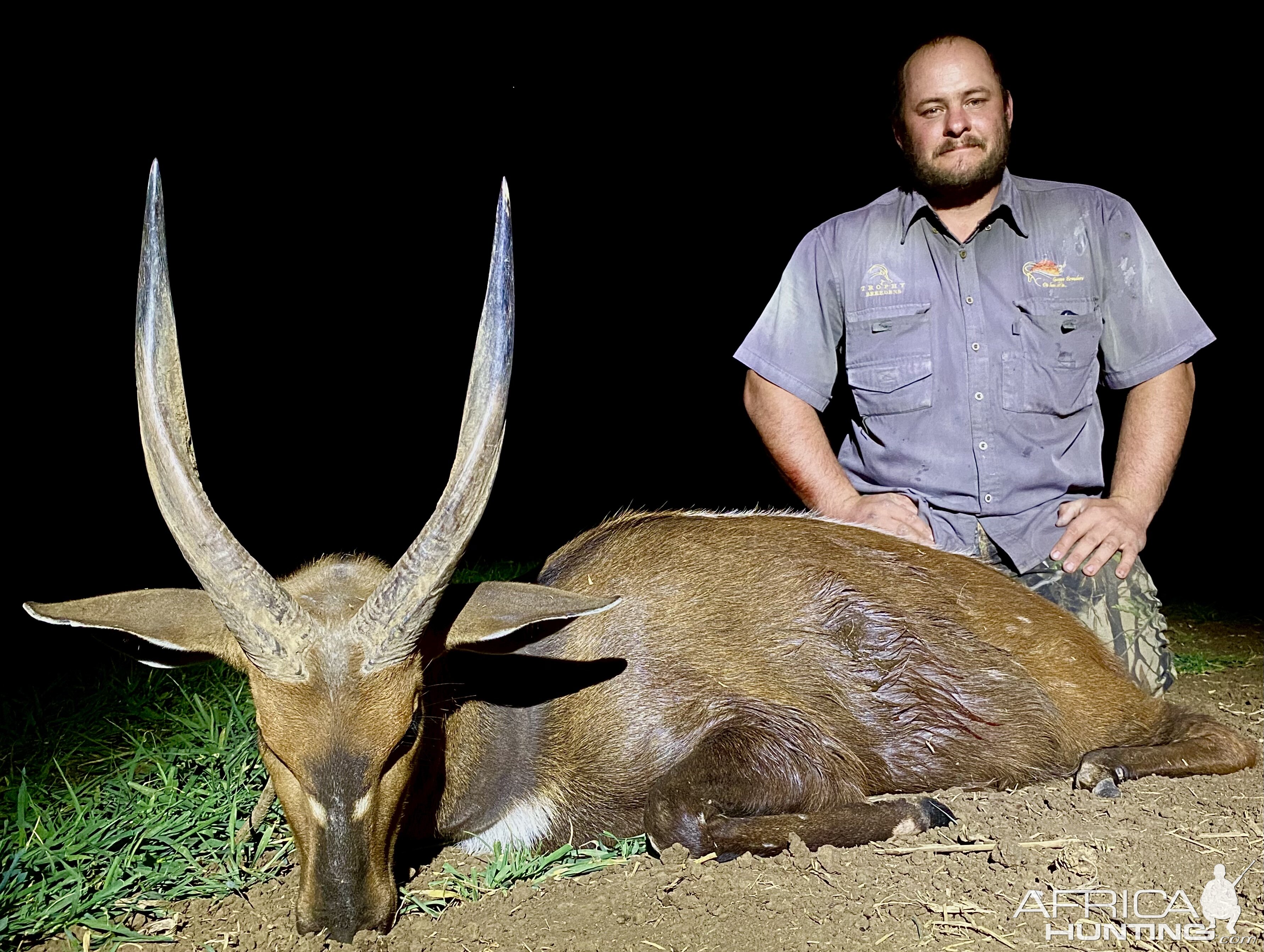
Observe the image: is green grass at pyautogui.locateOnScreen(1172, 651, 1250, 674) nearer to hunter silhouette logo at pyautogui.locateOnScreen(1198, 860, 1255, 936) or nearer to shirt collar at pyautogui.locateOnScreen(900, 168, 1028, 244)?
shirt collar at pyautogui.locateOnScreen(900, 168, 1028, 244)

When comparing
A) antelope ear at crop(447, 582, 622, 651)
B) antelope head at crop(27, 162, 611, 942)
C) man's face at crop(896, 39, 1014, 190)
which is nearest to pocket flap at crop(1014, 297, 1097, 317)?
man's face at crop(896, 39, 1014, 190)

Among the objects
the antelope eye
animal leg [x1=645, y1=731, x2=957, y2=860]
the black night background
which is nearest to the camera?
the antelope eye

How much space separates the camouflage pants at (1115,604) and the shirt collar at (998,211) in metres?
1.11

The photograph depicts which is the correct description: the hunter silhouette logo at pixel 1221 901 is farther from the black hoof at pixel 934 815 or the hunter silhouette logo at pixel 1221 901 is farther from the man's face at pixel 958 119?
the man's face at pixel 958 119

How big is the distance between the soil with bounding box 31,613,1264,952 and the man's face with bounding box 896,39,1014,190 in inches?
89.1

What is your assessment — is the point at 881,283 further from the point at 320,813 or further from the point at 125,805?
the point at 125,805

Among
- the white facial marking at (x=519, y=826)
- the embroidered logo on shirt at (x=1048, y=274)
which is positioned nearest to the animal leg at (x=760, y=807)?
the white facial marking at (x=519, y=826)

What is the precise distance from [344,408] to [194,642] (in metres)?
8.06

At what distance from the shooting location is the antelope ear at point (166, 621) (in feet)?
8.34

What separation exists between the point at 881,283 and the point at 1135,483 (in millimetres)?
1123

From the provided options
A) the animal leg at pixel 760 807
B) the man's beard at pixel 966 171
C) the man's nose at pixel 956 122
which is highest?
the man's nose at pixel 956 122

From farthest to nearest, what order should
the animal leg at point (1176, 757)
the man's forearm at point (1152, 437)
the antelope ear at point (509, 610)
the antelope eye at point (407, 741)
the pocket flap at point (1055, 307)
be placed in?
the pocket flap at point (1055, 307) < the man's forearm at point (1152, 437) < the animal leg at point (1176, 757) < the antelope ear at point (509, 610) < the antelope eye at point (407, 741)

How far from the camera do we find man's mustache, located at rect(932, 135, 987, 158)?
4.13 m

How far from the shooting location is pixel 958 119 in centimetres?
414
